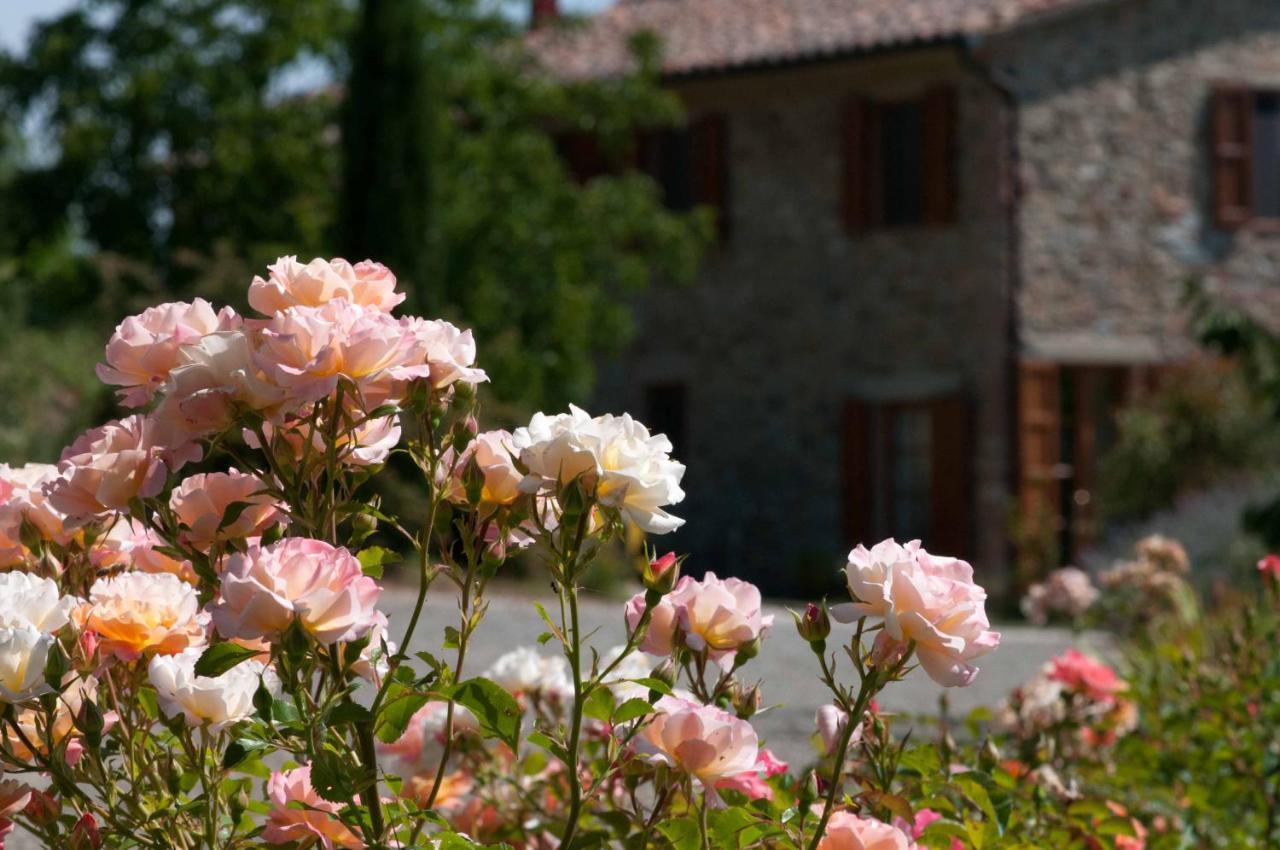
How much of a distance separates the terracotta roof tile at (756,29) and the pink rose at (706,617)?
12.9 m

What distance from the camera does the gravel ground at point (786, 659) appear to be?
719 centimetres

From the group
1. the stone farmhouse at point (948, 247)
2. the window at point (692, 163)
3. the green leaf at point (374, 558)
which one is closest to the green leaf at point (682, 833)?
the green leaf at point (374, 558)

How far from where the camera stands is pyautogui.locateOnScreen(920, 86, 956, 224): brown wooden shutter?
14.9 m

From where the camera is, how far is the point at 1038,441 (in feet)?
47.6

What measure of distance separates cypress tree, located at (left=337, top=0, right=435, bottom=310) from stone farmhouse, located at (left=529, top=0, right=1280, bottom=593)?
267 centimetres

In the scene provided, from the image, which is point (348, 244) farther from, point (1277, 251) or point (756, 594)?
point (756, 594)

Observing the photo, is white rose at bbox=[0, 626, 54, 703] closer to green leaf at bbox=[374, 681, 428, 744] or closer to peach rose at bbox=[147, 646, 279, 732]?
peach rose at bbox=[147, 646, 279, 732]

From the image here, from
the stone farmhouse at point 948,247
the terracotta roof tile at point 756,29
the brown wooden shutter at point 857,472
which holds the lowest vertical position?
the brown wooden shutter at point 857,472

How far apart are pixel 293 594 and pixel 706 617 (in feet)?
1.54

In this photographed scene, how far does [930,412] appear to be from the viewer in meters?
15.3

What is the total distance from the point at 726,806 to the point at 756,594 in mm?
253

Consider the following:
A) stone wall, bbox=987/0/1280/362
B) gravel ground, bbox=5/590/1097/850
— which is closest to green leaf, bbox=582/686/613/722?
gravel ground, bbox=5/590/1097/850

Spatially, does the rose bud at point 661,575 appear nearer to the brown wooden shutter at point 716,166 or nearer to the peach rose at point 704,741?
the peach rose at point 704,741

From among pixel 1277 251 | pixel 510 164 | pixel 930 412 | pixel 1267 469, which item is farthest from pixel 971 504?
pixel 510 164
